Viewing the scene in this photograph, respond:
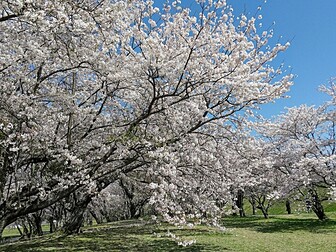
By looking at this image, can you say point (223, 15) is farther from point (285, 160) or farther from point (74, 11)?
point (285, 160)

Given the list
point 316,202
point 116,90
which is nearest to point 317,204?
point 316,202

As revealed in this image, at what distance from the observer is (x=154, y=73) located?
31.6 ft

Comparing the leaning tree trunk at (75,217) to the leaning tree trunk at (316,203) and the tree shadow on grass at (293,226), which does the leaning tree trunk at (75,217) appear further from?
the leaning tree trunk at (316,203)

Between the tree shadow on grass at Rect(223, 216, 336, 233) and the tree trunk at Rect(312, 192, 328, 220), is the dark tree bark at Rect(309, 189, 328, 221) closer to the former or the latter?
the tree trunk at Rect(312, 192, 328, 220)

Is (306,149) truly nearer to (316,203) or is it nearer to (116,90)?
(316,203)

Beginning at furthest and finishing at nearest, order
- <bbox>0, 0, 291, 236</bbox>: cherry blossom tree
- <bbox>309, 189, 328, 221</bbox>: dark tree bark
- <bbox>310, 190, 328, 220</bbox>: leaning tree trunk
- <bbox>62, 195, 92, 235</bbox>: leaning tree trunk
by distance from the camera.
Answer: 1. <bbox>310, 190, 328, 220</bbox>: leaning tree trunk
2. <bbox>309, 189, 328, 221</bbox>: dark tree bark
3. <bbox>62, 195, 92, 235</bbox>: leaning tree trunk
4. <bbox>0, 0, 291, 236</bbox>: cherry blossom tree

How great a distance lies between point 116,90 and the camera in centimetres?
1176

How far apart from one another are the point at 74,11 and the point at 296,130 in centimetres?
2348

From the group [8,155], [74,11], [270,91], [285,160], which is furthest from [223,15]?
[285,160]

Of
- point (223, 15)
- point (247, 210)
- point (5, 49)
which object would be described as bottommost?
point (247, 210)

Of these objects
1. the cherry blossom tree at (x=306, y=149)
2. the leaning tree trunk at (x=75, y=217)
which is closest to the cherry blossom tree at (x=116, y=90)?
the leaning tree trunk at (x=75, y=217)

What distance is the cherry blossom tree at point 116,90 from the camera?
360 inches

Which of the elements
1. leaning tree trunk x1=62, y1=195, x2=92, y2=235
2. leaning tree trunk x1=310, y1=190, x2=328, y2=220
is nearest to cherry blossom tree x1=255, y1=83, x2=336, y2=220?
leaning tree trunk x1=310, y1=190, x2=328, y2=220

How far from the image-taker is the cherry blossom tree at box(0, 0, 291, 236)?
30.0ft
